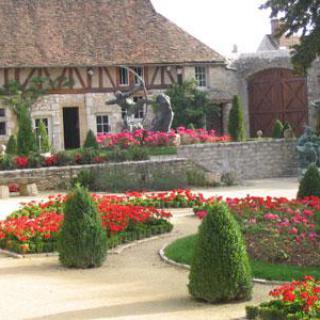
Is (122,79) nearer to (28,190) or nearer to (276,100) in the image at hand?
(276,100)

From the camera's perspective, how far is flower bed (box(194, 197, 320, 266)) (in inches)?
421

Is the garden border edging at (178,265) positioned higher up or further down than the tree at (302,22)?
further down

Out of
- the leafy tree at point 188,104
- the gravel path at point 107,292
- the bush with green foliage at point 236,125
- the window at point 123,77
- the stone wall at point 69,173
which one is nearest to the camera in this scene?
the gravel path at point 107,292

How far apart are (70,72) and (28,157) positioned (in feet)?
36.0

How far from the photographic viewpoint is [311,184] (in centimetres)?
1598

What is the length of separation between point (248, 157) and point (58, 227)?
46.4ft

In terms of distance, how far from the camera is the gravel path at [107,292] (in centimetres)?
841

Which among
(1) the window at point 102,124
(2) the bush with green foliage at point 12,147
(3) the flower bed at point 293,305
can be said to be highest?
(1) the window at point 102,124

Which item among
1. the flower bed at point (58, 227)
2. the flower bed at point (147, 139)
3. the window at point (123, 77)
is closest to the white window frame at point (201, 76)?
the window at point (123, 77)

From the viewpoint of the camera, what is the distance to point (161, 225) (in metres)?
13.8

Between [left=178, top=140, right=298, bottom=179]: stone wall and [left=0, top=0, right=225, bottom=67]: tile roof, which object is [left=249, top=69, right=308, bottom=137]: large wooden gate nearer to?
[left=0, top=0, right=225, bottom=67]: tile roof

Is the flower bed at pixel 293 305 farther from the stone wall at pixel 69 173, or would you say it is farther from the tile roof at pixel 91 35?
the tile roof at pixel 91 35

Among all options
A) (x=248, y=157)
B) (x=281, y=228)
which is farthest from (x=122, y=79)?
(x=281, y=228)

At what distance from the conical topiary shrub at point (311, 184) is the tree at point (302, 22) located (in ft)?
12.4
